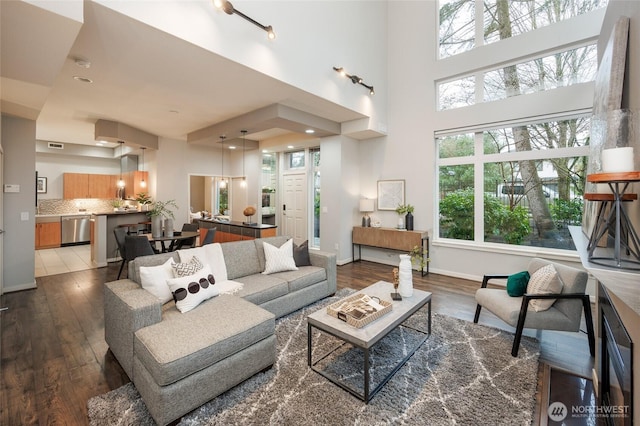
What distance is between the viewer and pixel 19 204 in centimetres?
421

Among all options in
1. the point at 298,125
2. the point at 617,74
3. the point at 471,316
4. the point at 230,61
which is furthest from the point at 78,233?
the point at 617,74

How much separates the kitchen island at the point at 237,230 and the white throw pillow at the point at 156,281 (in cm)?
269

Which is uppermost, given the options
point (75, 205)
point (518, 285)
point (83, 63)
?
point (83, 63)

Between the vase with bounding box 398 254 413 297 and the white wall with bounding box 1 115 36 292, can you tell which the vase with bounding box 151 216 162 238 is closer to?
the white wall with bounding box 1 115 36 292

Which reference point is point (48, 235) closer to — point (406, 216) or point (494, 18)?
point (406, 216)

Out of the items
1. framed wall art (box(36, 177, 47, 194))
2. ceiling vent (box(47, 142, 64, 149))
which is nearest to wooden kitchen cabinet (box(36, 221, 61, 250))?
framed wall art (box(36, 177, 47, 194))

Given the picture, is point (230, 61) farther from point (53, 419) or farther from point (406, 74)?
point (406, 74)

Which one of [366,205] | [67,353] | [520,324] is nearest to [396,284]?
[520,324]

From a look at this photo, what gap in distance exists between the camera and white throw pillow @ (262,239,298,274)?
11.7ft

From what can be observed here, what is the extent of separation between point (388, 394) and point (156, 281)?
2137 millimetres

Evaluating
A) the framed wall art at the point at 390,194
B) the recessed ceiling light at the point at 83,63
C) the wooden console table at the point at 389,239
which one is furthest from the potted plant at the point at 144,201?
the framed wall art at the point at 390,194

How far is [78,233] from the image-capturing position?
807 cm

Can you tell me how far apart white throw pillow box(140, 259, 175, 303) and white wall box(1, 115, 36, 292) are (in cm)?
341

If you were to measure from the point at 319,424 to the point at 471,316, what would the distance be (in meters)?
2.42
